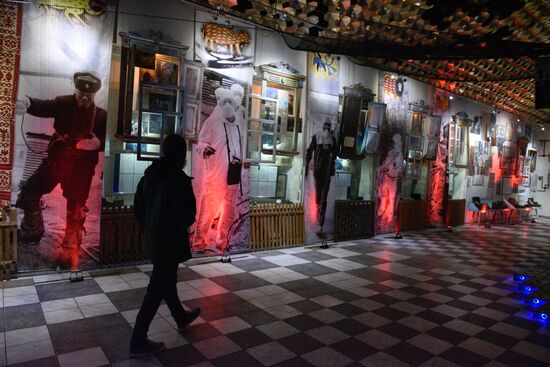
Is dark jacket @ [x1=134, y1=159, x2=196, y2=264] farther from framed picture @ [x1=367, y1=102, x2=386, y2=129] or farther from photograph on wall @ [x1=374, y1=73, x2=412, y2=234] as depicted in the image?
photograph on wall @ [x1=374, y1=73, x2=412, y2=234]

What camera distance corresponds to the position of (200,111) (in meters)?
7.48

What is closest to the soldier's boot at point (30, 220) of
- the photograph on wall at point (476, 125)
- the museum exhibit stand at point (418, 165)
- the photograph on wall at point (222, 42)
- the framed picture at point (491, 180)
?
the photograph on wall at point (222, 42)

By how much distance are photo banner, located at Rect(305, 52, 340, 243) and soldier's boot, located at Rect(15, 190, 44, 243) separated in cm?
568

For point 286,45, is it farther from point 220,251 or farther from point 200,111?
point 220,251

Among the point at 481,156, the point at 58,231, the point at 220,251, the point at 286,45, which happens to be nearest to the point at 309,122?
the point at 286,45

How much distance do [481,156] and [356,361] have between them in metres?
14.8

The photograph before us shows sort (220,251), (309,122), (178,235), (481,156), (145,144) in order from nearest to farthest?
(178,235) → (145,144) → (220,251) → (309,122) → (481,156)

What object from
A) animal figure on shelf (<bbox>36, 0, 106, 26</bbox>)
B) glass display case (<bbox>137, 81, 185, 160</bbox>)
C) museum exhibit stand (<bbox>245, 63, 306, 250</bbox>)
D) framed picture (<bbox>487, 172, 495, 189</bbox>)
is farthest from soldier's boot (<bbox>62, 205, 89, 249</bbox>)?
framed picture (<bbox>487, 172, 495, 189</bbox>)

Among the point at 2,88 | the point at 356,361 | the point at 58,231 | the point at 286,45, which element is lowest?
the point at 356,361

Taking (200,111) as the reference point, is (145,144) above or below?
below

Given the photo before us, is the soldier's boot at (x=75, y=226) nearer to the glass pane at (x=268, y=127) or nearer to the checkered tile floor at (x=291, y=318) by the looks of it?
the checkered tile floor at (x=291, y=318)

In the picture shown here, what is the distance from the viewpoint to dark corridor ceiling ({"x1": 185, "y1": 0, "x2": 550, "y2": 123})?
6.37 metres

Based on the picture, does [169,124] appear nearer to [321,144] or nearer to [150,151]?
[150,151]

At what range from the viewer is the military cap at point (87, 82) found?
20.1 feet
